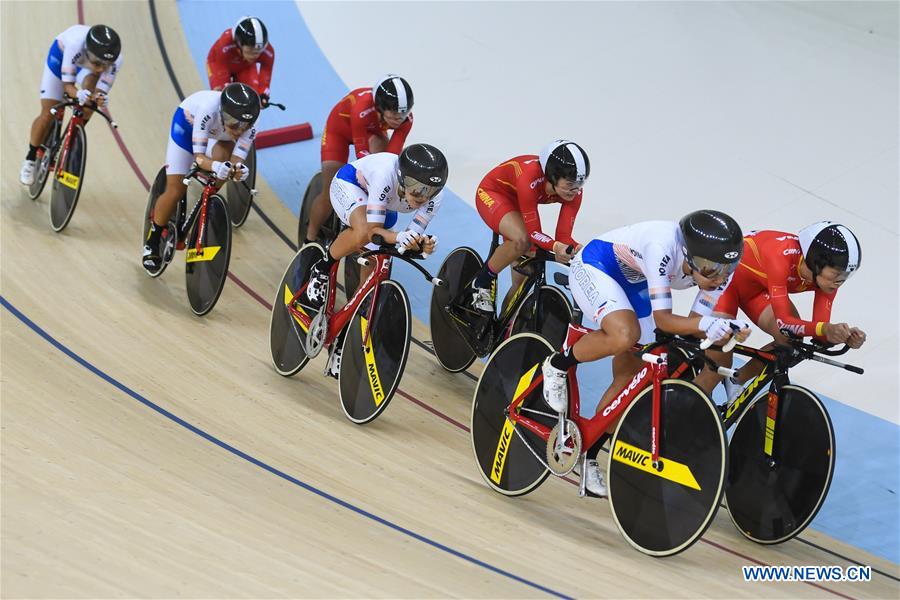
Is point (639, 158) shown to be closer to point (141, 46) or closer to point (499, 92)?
point (499, 92)

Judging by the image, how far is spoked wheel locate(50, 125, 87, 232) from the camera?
6.23 metres

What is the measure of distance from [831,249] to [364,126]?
280 centimetres

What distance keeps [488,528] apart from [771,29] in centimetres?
702

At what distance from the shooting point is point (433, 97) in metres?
8.74

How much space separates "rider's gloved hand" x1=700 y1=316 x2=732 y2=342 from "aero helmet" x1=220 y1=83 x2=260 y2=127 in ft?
9.46

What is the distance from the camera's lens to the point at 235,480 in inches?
149

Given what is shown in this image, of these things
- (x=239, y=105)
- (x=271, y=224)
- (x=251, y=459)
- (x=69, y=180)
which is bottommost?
(x=271, y=224)

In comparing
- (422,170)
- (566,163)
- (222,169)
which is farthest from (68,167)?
(566,163)

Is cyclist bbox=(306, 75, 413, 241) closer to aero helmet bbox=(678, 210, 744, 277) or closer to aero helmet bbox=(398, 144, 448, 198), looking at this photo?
aero helmet bbox=(398, 144, 448, 198)

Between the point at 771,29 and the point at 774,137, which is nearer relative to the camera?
the point at 774,137

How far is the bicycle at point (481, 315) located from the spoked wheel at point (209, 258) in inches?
45.1

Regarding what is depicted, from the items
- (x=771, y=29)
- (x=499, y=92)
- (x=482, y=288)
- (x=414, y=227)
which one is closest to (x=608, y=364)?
(x=482, y=288)

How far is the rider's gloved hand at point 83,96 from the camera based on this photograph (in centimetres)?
614

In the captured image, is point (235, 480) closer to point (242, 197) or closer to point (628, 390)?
point (628, 390)
